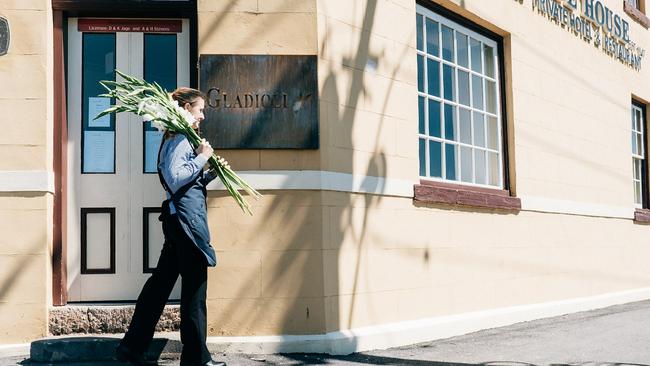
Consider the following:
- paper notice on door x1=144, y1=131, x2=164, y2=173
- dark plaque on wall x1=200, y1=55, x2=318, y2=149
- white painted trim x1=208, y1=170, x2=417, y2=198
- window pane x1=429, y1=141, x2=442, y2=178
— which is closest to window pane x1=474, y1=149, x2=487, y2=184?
window pane x1=429, y1=141, x2=442, y2=178

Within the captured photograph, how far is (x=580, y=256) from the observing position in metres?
10.8

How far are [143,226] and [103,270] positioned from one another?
0.50 m

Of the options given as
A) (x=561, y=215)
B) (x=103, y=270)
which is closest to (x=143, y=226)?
(x=103, y=270)

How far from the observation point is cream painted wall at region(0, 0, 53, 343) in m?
6.44

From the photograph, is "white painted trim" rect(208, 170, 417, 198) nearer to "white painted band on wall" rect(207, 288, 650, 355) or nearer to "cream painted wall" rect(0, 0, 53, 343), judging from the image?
"white painted band on wall" rect(207, 288, 650, 355)

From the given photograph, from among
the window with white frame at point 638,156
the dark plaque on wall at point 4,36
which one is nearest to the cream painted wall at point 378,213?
the dark plaque on wall at point 4,36

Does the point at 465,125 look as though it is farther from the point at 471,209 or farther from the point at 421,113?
the point at 471,209

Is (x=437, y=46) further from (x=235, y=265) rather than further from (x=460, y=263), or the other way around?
(x=235, y=265)

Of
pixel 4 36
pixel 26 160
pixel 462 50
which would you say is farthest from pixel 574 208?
pixel 4 36

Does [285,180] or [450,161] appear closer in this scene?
[285,180]

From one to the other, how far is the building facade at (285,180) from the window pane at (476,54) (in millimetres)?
258

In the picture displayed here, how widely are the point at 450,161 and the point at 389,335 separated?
235 centimetres

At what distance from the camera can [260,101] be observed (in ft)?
22.1

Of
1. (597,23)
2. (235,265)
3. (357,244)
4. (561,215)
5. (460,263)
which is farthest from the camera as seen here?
(597,23)
